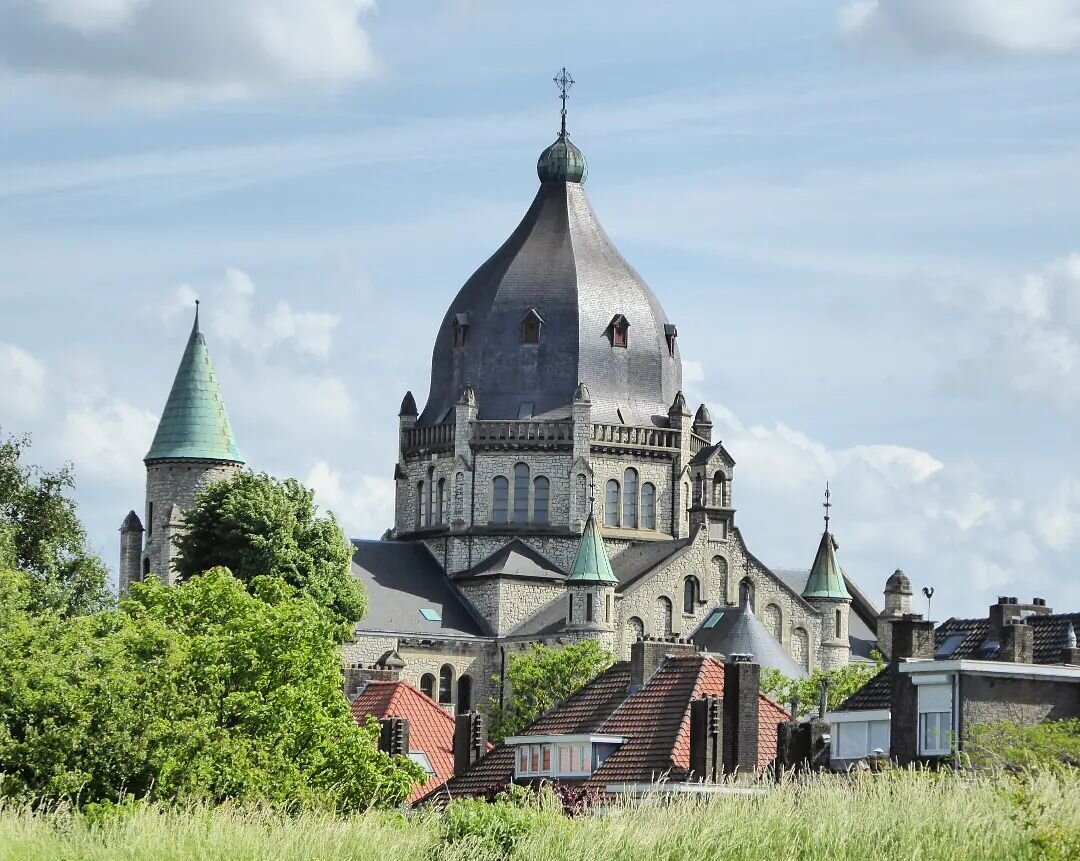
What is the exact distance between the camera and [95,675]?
152 ft

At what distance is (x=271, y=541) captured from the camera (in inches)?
3487

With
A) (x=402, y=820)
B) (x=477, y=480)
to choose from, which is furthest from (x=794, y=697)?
(x=402, y=820)

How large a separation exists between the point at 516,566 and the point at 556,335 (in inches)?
405

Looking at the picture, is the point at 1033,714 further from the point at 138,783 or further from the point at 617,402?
the point at 617,402

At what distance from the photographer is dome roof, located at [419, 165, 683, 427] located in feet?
360

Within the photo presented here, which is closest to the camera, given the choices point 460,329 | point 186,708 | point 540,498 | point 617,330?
point 186,708

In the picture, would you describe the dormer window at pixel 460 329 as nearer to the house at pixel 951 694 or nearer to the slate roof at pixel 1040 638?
the slate roof at pixel 1040 638

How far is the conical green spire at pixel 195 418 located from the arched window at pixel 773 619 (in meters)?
22.3

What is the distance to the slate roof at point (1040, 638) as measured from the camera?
1972 inches

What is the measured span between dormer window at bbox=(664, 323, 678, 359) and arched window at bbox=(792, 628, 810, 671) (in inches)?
523

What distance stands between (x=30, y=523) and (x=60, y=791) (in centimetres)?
2926

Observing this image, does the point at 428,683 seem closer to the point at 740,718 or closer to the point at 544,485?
the point at 544,485

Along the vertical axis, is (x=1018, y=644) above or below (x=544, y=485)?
below

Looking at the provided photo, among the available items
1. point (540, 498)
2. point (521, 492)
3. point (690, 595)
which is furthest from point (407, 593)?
point (690, 595)
